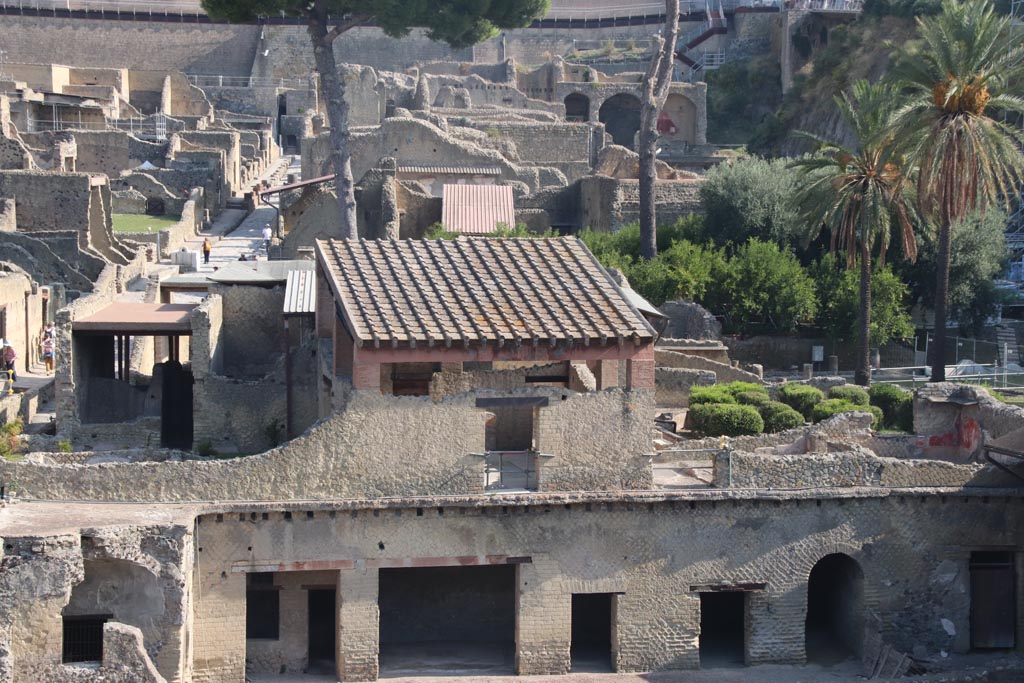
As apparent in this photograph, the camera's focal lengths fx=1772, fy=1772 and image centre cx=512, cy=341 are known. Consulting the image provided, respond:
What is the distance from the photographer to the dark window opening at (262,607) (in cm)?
2725

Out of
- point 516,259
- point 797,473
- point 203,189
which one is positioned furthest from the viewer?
point 203,189

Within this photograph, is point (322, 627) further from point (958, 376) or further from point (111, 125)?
point (111, 125)

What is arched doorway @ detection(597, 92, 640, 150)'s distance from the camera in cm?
7732

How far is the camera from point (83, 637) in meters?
24.9

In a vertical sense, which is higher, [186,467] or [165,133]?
[165,133]

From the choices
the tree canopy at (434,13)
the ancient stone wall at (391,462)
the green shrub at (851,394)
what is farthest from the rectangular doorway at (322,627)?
the tree canopy at (434,13)

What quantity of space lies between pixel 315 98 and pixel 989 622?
58342mm

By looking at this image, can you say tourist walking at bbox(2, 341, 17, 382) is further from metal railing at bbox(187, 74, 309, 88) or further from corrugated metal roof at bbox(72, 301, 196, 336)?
metal railing at bbox(187, 74, 309, 88)

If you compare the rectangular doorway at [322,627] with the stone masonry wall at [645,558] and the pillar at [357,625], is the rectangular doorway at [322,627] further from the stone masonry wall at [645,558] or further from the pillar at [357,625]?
the stone masonry wall at [645,558]

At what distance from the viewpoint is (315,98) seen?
82188 mm

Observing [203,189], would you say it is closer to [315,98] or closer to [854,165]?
[315,98]

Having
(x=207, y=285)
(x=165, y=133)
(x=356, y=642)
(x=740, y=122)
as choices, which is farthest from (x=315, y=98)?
(x=356, y=642)

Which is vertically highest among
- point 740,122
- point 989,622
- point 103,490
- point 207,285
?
point 740,122

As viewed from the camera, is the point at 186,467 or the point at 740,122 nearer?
the point at 186,467
